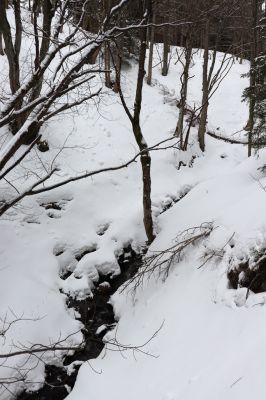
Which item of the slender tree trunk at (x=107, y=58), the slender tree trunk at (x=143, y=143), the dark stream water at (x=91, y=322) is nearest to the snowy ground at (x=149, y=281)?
the dark stream water at (x=91, y=322)

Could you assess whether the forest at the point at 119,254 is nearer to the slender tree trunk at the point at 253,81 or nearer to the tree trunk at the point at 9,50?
the tree trunk at the point at 9,50

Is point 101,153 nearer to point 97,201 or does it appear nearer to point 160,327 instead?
point 97,201

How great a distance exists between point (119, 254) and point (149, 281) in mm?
1653

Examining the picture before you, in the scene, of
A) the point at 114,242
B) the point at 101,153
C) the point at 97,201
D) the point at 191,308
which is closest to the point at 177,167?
the point at 101,153

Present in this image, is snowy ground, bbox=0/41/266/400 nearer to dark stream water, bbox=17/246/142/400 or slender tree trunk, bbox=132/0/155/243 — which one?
dark stream water, bbox=17/246/142/400

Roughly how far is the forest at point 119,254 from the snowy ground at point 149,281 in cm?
3

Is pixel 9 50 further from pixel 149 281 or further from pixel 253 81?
pixel 149 281

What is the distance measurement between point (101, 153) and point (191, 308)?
269 inches

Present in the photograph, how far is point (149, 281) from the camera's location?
290 inches

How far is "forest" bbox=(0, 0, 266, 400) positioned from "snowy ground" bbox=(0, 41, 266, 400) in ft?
0.08

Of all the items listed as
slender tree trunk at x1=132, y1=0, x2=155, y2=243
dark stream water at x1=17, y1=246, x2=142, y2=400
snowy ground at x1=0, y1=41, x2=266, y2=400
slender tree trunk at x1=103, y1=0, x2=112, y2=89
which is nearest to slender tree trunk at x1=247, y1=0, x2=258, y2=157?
snowy ground at x1=0, y1=41, x2=266, y2=400

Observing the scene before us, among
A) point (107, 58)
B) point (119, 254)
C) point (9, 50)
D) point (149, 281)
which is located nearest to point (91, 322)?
point (149, 281)

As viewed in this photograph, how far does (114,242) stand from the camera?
8.95 metres

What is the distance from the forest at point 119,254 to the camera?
5.07 meters
